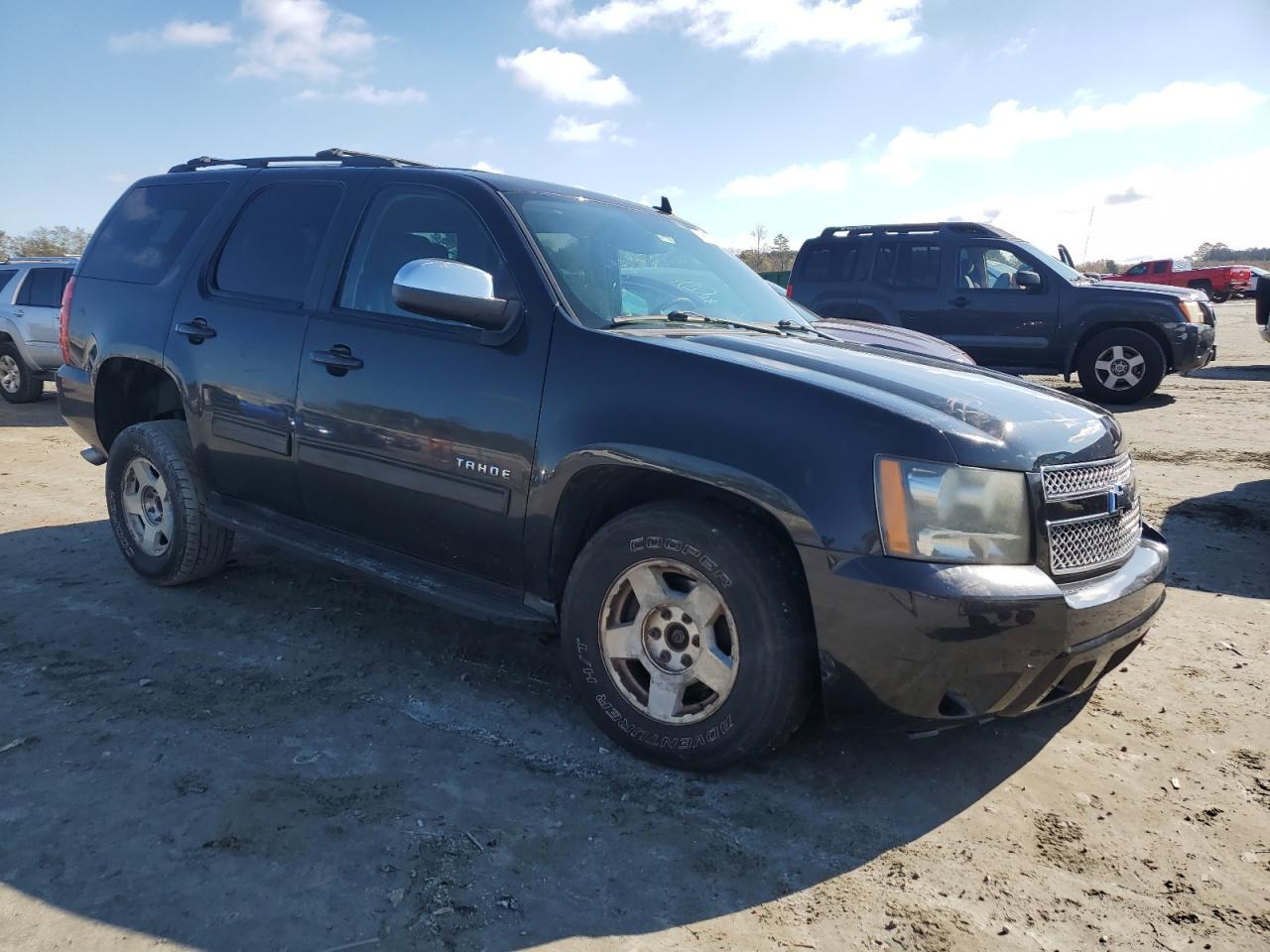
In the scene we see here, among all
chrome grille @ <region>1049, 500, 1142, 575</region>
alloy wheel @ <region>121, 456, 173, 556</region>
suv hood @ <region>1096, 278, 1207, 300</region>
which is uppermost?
suv hood @ <region>1096, 278, 1207, 300</region>

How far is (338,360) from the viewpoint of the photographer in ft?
11.8

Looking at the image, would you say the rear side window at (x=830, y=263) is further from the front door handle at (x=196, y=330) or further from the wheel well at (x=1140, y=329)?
the front door handle at (x=196, y=330)

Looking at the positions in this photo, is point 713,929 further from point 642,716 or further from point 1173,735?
point 1173,735

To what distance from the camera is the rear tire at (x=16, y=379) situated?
39.4 feet

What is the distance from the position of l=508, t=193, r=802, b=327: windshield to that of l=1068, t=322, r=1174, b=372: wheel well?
814 cm

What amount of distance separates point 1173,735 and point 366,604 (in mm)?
3379

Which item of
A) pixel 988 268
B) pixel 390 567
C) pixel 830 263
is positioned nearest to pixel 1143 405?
pixel 988 268

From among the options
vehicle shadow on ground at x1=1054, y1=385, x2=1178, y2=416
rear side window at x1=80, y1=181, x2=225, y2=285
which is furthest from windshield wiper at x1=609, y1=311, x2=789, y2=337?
vehicle shadow on ground at x1=1054, y1=385, x2=1178, y2=416

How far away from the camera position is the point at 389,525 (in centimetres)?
352

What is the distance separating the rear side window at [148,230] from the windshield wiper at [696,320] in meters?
2.45

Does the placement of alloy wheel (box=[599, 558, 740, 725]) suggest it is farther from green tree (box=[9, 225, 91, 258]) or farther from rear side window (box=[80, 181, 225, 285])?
green tree (box=[9, 225, 91, 258])

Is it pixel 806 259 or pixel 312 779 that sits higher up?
pixel 806 259

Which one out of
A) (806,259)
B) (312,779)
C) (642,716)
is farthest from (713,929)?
(806,259)

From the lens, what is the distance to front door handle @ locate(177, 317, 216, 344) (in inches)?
162
